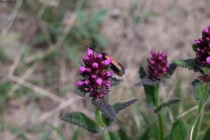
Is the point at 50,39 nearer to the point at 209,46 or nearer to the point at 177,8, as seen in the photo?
the point at 177,8

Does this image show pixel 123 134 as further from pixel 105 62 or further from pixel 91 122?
pixel 105 62

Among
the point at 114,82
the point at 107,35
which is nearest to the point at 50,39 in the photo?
the point at 107,35

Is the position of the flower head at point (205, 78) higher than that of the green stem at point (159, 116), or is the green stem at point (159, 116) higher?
the green stem at point (159, 116)

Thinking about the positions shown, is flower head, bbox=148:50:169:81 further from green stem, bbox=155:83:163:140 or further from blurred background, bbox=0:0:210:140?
blurred background, bbox=0:0:210:140

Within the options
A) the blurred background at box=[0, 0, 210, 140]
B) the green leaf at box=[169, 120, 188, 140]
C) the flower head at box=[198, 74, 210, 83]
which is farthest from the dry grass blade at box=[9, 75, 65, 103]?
the flower head at box=[198, 74, 210, 83]

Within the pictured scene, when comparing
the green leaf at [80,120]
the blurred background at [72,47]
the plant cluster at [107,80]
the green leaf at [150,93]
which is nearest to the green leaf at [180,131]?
the plant cluster at [107,80]

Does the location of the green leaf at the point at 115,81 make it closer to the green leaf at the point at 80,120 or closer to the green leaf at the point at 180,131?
the green leaf at the point at 80,120
